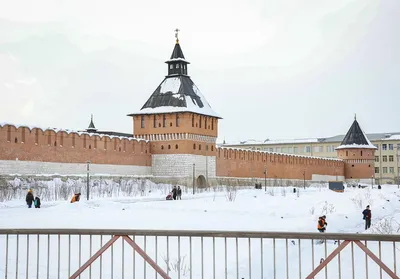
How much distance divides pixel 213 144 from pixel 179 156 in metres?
3.40

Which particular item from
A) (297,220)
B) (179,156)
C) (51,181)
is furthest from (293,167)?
(297,220)

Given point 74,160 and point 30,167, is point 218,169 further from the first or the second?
point 30,167

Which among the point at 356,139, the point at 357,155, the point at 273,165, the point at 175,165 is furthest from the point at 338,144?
the point at 175,165

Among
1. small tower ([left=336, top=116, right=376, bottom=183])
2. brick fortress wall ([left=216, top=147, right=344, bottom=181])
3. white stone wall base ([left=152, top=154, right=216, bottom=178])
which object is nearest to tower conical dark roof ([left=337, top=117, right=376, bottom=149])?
small tower ([left=336, top=116, right=376, bottom=183])

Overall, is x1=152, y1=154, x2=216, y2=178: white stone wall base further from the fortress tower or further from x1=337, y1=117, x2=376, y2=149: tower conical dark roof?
x1=337, y1=117, x2=376, y2=149: tower conical dark roof

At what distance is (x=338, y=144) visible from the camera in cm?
5972

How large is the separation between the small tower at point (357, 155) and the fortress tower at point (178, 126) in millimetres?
19187

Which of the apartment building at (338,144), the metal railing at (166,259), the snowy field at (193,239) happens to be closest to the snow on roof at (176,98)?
the snowy field at (193,239)

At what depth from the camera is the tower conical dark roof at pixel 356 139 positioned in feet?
155

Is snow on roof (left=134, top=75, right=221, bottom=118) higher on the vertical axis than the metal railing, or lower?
higher

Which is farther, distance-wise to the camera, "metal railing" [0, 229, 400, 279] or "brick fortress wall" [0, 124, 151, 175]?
"brick fortress wall" [0, 124, 151, 175]

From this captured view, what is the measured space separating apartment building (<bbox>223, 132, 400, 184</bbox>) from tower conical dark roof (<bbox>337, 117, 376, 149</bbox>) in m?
8.18

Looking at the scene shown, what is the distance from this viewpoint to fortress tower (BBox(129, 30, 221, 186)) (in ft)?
97.4

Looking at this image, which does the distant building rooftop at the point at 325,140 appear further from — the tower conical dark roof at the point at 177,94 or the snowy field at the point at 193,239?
the snowy field at the point at 193,239
